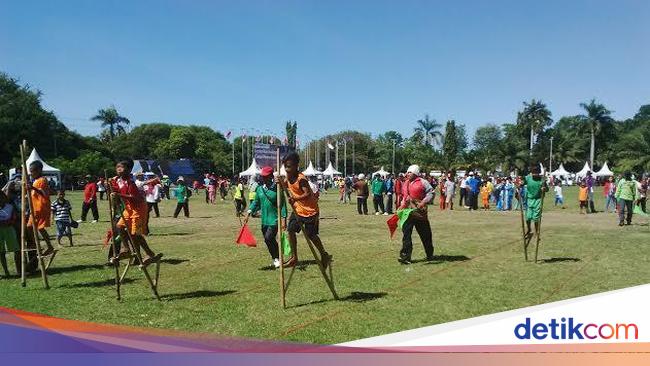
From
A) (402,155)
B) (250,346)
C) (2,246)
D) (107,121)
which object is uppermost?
(107,121)

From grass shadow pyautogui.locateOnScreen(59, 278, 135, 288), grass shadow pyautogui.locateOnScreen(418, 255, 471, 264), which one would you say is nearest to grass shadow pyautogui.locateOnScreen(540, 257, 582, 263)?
grass shadow pyautogui.locateOnScreen(418, 255, 471, 264)

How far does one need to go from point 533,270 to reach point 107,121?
4516 inches

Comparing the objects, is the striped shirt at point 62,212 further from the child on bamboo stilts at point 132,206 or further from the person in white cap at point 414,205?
the person in white cap at point 414,205

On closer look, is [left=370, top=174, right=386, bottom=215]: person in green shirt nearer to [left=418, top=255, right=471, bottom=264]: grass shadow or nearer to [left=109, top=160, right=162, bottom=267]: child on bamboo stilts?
[left=418, top=255, right=471, bottom=264]: grass shadow

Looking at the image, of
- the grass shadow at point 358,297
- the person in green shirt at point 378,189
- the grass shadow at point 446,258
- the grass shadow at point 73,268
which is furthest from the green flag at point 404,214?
the person in green shirt at point 378,189

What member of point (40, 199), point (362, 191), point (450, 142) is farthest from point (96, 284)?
point (450, 142)

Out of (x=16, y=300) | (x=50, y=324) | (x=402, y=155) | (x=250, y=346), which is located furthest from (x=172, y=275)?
(x=402, y=155)

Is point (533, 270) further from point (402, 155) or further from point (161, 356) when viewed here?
point (402, 155)

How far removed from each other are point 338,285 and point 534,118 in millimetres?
105837

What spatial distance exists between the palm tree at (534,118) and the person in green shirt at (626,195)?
9004 cm

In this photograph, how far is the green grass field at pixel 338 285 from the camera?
7438 millimetres

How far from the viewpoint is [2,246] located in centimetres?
1045

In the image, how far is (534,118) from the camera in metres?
107

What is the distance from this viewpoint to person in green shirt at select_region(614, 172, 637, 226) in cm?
1956
